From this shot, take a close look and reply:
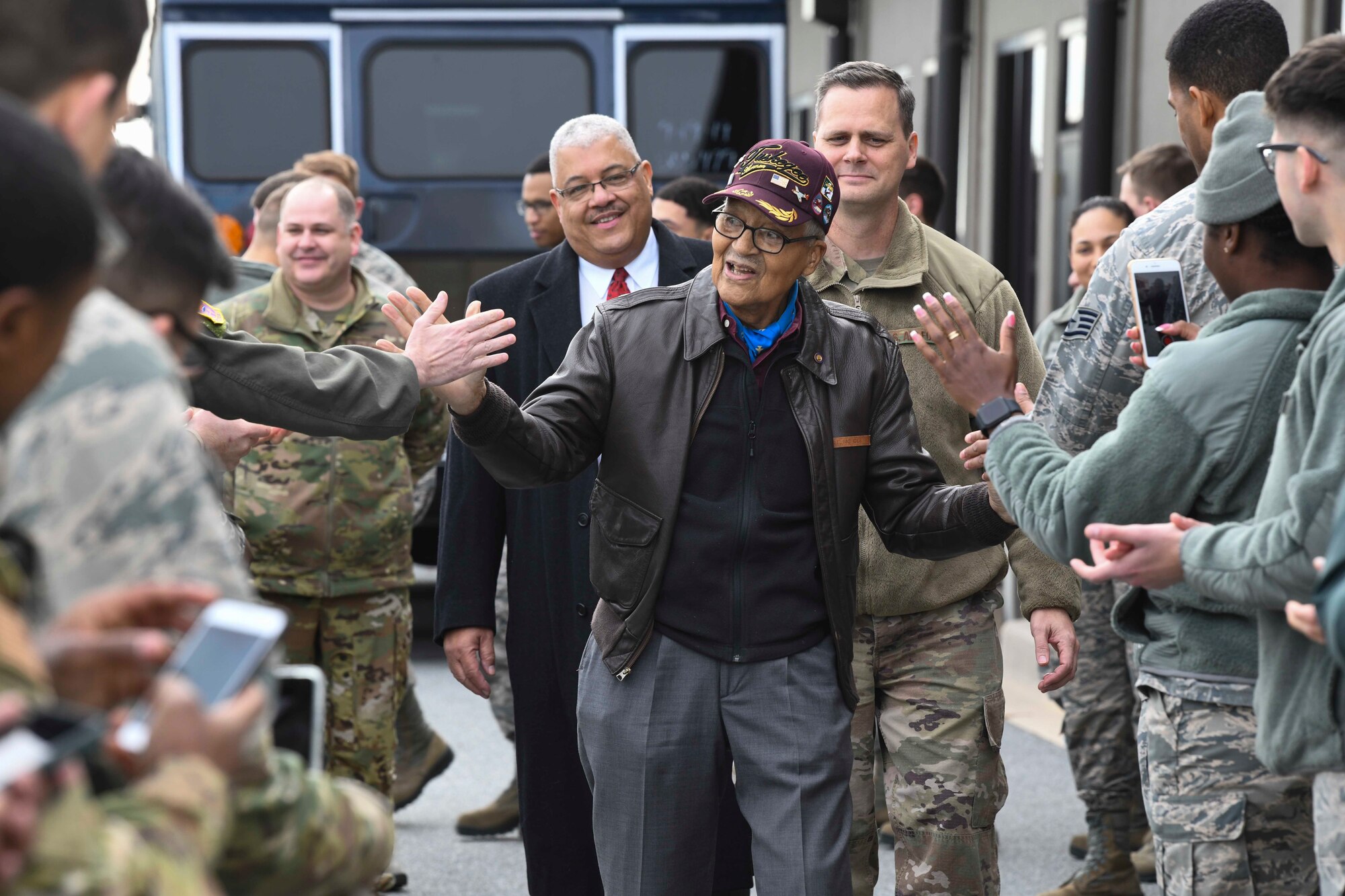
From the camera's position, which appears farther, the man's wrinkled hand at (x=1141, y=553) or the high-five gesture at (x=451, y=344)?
the high-five gesture at (x=451, y=344)

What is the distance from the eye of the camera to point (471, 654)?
418 cm

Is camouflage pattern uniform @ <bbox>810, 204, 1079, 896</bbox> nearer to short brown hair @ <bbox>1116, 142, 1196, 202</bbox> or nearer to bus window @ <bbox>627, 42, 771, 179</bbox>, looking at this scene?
short brown hair @ <bbox>1116, 142, 1196, 202</bbox>

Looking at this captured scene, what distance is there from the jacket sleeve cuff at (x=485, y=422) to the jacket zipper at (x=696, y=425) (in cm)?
37

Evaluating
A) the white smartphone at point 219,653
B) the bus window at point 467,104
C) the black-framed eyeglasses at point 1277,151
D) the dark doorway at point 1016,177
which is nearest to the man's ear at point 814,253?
the black-framed eyeglasses at point 1277,151

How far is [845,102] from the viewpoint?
4180mm

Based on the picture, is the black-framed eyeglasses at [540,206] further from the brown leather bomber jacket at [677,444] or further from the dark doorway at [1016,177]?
the dark doorway at [1016,177]

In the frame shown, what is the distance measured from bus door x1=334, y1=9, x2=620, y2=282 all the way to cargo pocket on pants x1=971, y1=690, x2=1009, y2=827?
6135mm

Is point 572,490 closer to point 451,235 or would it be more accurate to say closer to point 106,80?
point 106,80

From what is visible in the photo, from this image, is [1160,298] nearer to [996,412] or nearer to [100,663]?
[996,412]

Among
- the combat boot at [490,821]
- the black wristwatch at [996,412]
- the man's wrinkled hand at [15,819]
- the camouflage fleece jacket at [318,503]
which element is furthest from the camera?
the combat boot at [490,821]

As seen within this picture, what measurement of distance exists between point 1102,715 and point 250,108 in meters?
6.41

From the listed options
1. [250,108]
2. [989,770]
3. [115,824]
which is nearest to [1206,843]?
[989,770]

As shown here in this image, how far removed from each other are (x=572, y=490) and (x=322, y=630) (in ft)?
3.82

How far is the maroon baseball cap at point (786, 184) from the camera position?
10.7 feet
